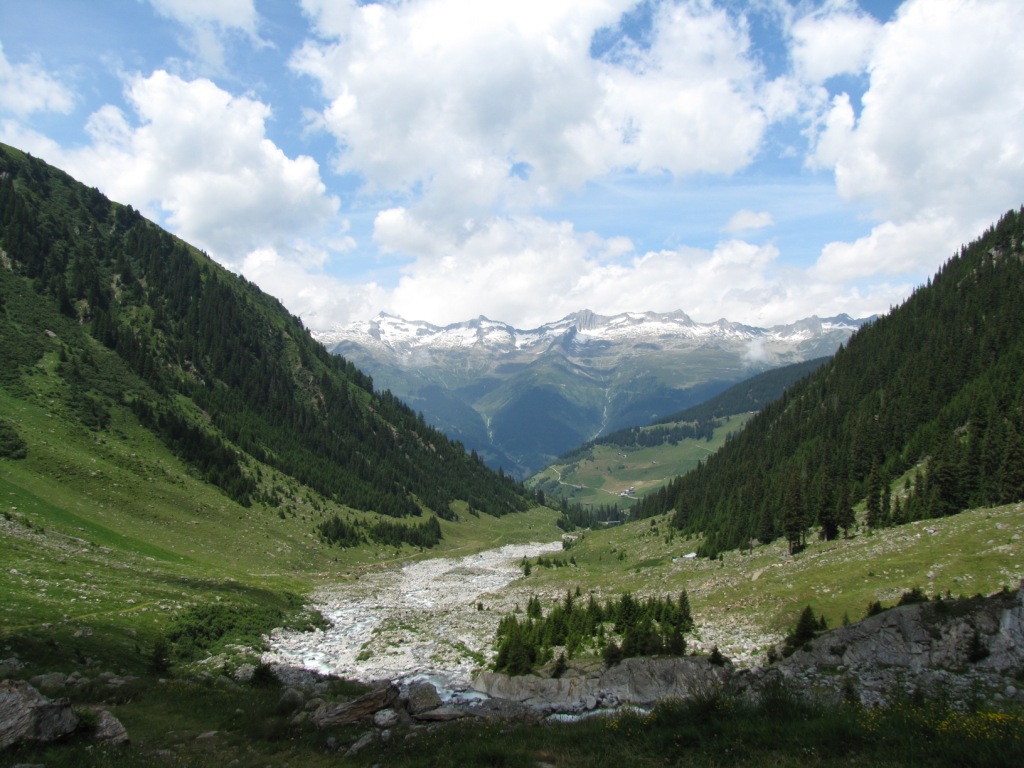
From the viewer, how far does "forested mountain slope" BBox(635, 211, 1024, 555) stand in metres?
61.3

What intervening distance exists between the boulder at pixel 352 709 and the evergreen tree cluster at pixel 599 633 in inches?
467

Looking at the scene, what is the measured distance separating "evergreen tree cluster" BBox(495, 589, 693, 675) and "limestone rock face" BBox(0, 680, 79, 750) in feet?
71.3

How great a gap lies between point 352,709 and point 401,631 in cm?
3185

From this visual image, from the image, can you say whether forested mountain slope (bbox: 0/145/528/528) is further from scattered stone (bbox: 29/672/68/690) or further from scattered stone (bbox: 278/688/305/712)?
scattered stone (bbox: 278/688/305/712)

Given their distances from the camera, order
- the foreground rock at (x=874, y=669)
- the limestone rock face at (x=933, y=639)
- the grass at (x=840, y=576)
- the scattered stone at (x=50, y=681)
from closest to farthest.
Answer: the foreground rock at (x=874, y=669) < the limestone rock face at (x=933, y=639) < the scattered stone at (x=50, y=681) < the grass at (x=840, y=576)

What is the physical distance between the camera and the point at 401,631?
51156 mm

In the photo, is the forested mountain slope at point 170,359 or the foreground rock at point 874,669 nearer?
the foreground rock at point 874,669

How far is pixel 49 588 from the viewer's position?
39750 mm

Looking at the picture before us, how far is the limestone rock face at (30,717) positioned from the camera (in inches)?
646

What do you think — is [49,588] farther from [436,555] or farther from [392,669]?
[436,555]

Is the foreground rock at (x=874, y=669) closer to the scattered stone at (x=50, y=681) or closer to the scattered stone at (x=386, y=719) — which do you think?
the scattered stone at (x=386, y=719)

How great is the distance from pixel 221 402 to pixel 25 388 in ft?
171

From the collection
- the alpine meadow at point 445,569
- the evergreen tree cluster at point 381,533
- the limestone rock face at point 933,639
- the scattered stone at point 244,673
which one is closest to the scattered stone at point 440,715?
the alpine meadow at point 445,569

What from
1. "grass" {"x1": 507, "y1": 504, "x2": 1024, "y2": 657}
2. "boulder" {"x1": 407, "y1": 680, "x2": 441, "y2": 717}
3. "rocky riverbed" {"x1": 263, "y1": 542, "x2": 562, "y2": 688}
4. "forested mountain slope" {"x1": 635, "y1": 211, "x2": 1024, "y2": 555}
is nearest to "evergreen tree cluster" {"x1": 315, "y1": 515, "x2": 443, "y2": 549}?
"rocky riverbed" {"x1": 263, "y1": 542, "x2": 562, "y2": 688}
